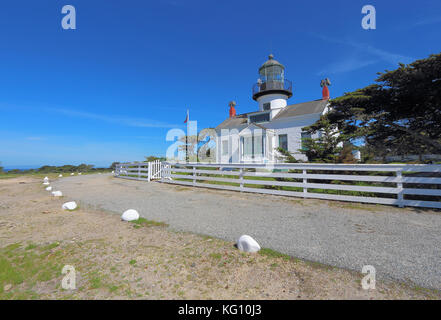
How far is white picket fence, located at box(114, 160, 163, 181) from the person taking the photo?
39.4 ft

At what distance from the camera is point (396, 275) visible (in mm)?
2135

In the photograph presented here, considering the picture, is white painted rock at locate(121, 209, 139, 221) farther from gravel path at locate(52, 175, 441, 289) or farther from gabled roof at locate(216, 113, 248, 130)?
gabled roof at locate(216, 113, 248, 130)

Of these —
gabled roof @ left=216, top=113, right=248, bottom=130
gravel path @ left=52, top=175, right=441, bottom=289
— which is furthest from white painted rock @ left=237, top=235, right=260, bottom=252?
gabled roof @ left=216, top=113, right=248, bottom=130

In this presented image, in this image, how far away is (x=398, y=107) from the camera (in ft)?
27.6

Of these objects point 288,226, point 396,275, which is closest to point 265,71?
point 288,226

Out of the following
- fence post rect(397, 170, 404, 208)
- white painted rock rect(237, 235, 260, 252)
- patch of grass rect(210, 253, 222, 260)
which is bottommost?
patch of grass rect(210, 253, 222, 260)

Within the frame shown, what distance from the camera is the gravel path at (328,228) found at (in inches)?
95.6

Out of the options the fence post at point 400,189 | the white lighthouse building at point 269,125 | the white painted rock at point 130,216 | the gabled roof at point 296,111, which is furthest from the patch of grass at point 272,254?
the gabled roof at point 296,111

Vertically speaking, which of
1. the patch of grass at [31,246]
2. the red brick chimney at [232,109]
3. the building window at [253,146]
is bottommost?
the patch of grass at [31,246]

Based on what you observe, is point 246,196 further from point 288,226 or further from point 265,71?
point 265,71

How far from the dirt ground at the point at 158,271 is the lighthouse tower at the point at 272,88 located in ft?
60.7

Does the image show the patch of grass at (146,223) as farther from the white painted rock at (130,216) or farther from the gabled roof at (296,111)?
the gabled roof at (296,111)

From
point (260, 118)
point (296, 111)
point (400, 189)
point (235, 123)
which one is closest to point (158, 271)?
point (400, 189)

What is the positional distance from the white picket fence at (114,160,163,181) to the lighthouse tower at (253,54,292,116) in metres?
13.1
